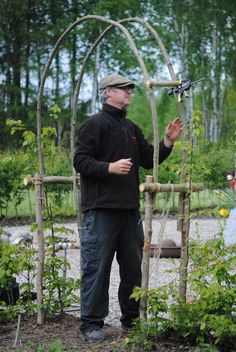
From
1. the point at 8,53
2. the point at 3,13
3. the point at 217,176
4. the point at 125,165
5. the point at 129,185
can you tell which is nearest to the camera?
the point at 125,165

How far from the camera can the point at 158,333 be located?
5.39m

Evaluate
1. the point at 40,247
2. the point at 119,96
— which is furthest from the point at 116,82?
the point at 40,247

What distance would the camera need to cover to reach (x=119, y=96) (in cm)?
557

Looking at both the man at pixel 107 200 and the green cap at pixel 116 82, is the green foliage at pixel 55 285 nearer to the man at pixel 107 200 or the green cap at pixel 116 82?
the man at pixel 107 200

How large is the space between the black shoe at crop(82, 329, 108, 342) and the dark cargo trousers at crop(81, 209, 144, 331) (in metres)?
0.04

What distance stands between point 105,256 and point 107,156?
26.9 inches

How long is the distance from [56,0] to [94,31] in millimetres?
2959

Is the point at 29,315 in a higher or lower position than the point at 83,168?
lower

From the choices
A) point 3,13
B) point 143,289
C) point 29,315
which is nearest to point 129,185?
point 143,289

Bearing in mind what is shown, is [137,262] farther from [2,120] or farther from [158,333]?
[2,120]

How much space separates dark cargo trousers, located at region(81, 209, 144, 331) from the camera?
18.2ft

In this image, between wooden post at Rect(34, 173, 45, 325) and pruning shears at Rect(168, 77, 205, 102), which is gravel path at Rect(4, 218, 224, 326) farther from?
pruning shears at Rect(168, 77, 205, 102)

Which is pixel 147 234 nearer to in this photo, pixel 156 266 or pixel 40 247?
pixel 156 266

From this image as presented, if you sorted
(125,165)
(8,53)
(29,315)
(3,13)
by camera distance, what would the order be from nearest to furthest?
(125,165), (29,315), (3,13), (8,53)
